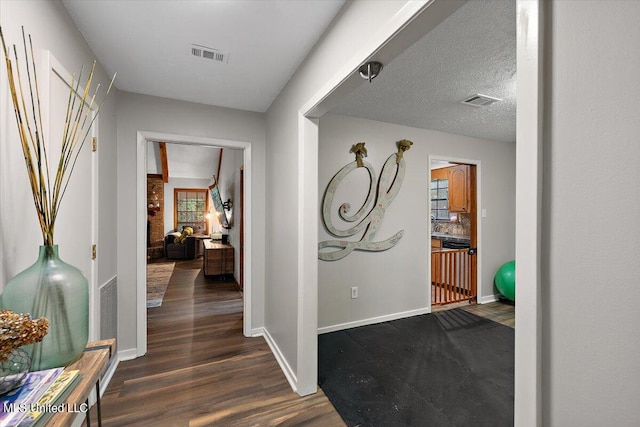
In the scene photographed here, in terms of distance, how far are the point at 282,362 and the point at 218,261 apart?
11.1 ft

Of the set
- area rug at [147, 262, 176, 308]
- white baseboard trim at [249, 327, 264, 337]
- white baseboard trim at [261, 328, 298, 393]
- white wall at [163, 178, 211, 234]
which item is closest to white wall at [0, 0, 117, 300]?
white baseboard trim at [261, 328, 298, 393]

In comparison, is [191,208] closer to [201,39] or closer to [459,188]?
[459,188]

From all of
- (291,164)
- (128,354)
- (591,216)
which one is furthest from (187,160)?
(591,216)

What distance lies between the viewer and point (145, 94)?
2.55 metres

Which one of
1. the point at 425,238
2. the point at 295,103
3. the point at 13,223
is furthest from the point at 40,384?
the point at 425,238

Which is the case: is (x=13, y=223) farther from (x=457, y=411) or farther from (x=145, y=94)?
(x=457, y=411)

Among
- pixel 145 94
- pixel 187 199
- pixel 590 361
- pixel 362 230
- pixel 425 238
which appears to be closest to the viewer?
pixel 590 361

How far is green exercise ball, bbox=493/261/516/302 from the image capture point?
3744mm

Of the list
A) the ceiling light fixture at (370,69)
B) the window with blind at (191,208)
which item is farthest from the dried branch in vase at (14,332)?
the window with blind at (191,208)

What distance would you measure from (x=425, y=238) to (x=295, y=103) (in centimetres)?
241

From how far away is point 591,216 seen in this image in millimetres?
562

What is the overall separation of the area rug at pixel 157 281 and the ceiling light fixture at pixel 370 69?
400 centimetres

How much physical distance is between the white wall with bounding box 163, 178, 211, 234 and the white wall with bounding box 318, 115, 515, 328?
7.43 meters

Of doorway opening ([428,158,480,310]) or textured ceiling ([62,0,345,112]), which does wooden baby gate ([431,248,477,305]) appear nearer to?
doorway opening ([428,158,480,310])
